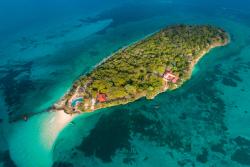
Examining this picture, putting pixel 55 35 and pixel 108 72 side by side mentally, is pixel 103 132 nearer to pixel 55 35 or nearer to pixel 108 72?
pixel 108 72

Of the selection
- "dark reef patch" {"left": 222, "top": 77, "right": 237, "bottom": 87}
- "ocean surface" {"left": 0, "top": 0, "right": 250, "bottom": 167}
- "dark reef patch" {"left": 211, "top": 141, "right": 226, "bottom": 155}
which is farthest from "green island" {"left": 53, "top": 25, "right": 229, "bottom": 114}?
"dark reef patch" {"left": 211, "top": 141, "right": 226, "bottom": 155}

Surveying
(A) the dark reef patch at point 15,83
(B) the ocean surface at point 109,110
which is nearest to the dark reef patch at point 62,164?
(B) the ocean surface at point 109,110

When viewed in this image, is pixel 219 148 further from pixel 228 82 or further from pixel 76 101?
pixel 76 101

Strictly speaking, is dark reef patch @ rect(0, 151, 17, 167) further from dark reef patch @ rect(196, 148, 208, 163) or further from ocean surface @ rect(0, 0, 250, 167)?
dark reef patch @ rect(196, 148, 208, 163)

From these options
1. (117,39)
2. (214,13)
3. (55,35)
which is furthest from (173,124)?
(214,13)

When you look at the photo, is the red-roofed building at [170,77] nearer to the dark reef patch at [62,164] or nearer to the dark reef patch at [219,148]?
the dark reef patch at [219,148]
